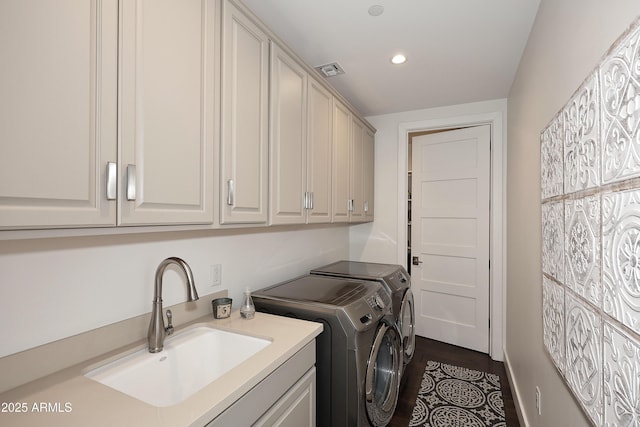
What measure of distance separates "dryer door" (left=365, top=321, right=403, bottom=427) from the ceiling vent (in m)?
1.78

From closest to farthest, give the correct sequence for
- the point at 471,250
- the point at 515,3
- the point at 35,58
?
the point at 35,58 < the point at 515,3 < the point at 471,250

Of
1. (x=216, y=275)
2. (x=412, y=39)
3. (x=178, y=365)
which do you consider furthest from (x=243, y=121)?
(x=412, y=39)

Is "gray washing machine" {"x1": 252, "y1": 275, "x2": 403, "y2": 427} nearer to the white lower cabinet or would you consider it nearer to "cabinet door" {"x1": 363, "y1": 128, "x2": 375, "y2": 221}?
the white lower cabinet

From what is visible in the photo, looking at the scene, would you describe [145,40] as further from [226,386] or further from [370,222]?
[370,222]

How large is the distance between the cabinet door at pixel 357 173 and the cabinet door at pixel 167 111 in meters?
1.63

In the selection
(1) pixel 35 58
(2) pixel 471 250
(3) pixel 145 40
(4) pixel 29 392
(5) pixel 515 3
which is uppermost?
(5) pixel 515 3

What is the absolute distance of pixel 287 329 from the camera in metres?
1.38

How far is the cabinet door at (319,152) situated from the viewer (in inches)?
77.3

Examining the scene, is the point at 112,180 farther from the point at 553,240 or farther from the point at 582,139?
the point at 553,240

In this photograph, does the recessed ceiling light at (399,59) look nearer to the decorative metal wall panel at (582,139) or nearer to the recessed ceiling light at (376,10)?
the recessed ceiling light at (376,10)

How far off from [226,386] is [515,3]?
214cm

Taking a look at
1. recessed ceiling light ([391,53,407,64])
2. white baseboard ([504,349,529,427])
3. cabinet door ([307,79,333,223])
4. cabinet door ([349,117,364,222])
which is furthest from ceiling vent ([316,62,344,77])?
white baseboard ([504,349,529,427])

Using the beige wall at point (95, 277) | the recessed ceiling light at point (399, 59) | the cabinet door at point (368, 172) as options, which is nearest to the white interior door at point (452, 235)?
the cabinet door at point (368, 172)

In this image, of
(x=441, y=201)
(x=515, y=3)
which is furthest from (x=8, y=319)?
(x=441, y=201)
